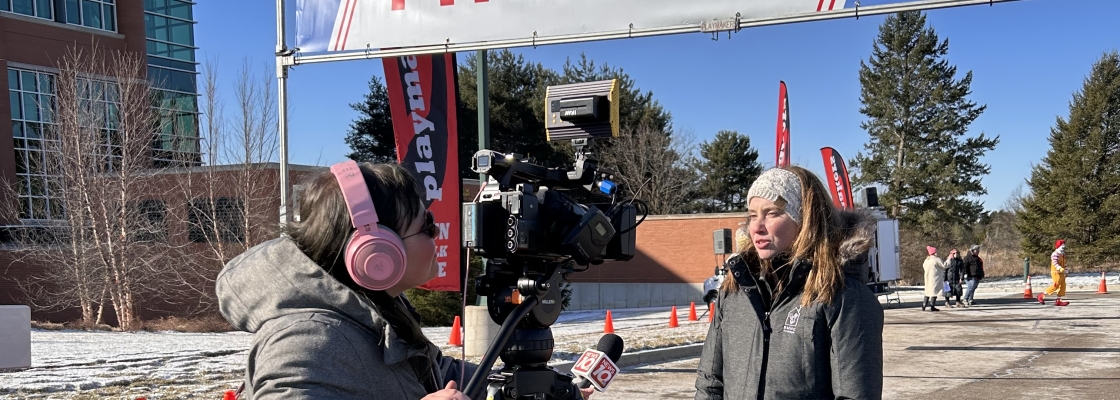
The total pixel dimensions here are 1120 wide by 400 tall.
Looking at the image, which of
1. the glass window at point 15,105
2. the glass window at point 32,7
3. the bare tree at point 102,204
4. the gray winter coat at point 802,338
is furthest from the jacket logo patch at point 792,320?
the glass window at point 32,7

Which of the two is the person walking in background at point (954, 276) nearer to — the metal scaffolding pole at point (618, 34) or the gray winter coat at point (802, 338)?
the metal scaffolding pole at point (618, 34)

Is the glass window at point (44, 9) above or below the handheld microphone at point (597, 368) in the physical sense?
above

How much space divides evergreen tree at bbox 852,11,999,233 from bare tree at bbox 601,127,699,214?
540 inches

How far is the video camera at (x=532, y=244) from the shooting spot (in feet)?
11.9

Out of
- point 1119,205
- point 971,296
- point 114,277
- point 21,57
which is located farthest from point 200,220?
point 1119,205


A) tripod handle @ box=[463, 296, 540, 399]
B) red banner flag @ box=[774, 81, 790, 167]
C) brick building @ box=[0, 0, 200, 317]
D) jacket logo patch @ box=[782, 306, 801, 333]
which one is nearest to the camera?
tripod handle @ box=[463, 296, 540, 399]

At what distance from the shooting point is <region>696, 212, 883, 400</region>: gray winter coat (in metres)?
2.73

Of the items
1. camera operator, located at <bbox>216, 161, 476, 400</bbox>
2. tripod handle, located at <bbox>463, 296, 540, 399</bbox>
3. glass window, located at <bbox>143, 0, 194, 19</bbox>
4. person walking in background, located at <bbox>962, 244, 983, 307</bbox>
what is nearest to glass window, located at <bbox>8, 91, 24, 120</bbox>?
glass window, located at <bbox>143, 0, 194, 19</bbox>

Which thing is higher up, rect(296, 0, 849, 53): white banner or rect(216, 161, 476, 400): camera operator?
rect(296, 0, 849, 53): white banner

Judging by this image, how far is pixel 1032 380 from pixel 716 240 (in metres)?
9.42

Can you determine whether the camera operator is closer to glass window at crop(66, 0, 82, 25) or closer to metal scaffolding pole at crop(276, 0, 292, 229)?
metal scaffolding pole at crop(276, 0, 292, 229)

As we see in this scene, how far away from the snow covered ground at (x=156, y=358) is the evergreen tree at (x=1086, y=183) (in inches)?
1290

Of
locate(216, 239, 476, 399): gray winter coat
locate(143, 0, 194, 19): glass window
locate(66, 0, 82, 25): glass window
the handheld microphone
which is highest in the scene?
locate(143, 0, 194, 19): glass window

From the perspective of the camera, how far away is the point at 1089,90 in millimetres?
45594
